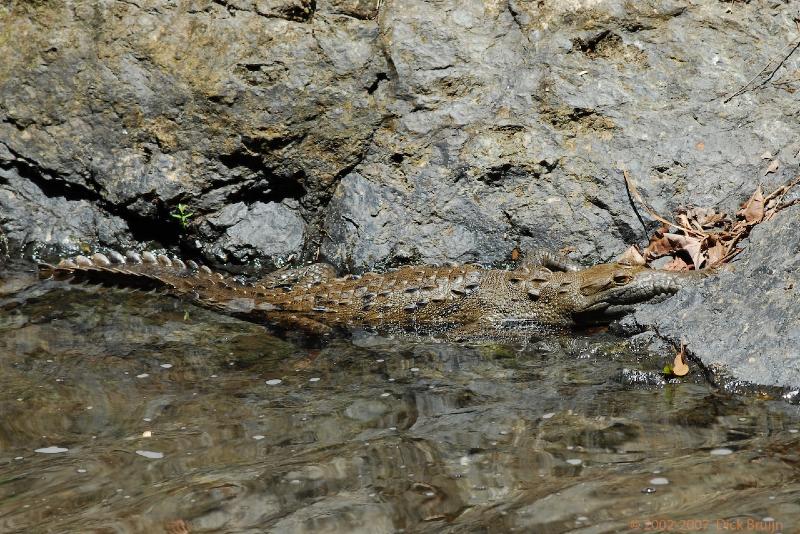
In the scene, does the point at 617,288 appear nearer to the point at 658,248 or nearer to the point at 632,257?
the point at 632,257

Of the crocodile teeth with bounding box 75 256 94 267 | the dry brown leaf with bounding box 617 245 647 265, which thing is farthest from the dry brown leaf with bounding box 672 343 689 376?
the crocodile teeth with bounding box 75 256 94 267

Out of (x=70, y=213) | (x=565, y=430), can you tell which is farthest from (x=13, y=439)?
(x=70, y=213)

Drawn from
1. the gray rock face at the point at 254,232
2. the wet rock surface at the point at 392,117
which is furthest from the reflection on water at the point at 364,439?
the wet rock surface at the point at 392,117

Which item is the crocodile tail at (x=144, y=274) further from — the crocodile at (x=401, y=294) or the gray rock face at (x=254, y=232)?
the gray rock face at (x=254, y=232)

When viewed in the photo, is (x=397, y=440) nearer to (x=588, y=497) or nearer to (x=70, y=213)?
(x=588, y=497)

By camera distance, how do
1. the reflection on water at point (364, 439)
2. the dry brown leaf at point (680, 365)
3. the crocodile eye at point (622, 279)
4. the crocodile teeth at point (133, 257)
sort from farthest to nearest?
the crocodile teeth at point (133, 257) < the crocodile eye at point (622, 279) < the dry brown leaf at point (680, 365) < the reflection on water at point (364, 439)
